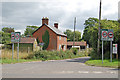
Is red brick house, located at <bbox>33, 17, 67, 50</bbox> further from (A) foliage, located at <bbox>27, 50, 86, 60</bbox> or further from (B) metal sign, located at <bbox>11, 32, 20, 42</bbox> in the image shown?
(B) metal sign, located at <bbox>11, 32, 20, 42</bbox>

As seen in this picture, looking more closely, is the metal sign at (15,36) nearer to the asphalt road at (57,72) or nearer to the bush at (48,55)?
the bush at (48,55)

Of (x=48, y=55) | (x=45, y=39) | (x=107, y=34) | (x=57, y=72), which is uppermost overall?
(x=107, y=34)

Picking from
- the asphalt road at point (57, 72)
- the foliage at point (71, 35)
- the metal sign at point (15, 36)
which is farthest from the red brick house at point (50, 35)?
→ the foliage at point (71, 35)

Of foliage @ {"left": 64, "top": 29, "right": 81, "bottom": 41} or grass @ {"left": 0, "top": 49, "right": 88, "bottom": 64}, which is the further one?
foliage @ {"left": 64, "top": 29, "right": 81, "bottom": 41}

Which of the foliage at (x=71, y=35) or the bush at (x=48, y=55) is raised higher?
the foliage at (x=71, y=35)

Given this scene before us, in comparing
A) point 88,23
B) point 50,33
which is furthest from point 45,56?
point 88,23

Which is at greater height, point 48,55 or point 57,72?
point 57,72

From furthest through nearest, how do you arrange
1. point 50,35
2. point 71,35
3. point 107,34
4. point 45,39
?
1. point 71,35
2. point 45,39
3. point 50,35
4. point 107,34

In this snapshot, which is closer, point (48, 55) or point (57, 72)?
point (57, 72)

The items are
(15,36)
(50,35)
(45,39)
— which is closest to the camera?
(15,36)

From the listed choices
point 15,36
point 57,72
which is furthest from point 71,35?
point 57,72

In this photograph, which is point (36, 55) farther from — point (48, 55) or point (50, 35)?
point (50, 35)

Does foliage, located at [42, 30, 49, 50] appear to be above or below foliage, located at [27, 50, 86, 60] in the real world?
above

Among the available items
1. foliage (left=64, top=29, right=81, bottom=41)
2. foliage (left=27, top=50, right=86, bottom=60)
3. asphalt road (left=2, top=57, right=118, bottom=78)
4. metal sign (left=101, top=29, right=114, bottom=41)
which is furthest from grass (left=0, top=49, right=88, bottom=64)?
foliage (left=64, top=29, right=81, bottom=41)
